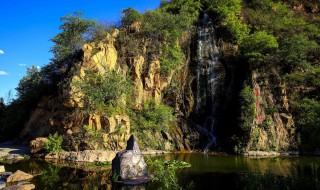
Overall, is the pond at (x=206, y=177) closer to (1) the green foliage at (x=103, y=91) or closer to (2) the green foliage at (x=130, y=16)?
(1) the green foliage at (x=103, y=91)

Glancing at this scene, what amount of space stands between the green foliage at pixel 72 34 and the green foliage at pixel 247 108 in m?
17.9

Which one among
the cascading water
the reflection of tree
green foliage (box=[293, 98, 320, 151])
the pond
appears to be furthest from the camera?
the cascading water

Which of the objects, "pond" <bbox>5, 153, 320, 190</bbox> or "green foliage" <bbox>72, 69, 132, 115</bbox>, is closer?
"pond" <bbox>5, 153, 320, 190</bbox>

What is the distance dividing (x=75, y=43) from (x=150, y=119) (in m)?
13.1

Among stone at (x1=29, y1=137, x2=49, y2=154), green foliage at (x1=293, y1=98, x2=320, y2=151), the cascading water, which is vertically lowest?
stone at (x1=29, y1=137, x2=49, y2=154)

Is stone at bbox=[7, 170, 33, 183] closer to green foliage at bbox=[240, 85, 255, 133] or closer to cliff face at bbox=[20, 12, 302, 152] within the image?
cliff face at bbox=[20, 12, 302, 152]

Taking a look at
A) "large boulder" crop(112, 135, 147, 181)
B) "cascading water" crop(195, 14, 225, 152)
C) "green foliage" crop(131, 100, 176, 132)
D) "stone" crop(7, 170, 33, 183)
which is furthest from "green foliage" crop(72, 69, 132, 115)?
"large boulder" crop(112, 135, 147, 181)

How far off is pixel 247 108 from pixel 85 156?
13588 mm

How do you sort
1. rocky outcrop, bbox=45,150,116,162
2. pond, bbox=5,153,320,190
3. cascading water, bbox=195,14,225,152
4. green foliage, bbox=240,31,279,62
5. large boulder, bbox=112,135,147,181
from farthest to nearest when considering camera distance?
1. cascading water, bbox=195,14,225,152
2. green foliage, bbox=240,31,279,62
3. rocky outcrop, bbox=45,150,116,162
4. large boulder, bbox=112,135,147,181
5. pond, bbox=5,153,320,190

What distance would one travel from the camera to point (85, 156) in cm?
1919

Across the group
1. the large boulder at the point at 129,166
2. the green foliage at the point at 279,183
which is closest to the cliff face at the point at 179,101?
the large boulder at the point at 129,166

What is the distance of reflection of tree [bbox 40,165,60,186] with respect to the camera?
476 inches

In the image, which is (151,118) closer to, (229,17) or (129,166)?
(129,166)

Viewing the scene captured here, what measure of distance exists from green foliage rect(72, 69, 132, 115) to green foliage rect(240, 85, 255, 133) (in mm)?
9871
